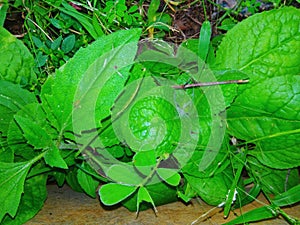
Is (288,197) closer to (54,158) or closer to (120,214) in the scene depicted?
(120,214)

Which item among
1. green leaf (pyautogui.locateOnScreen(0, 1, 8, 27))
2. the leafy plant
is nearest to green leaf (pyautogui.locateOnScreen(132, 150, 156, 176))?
the leafy plant

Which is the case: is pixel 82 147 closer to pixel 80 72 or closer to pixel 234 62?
pixel 80 72

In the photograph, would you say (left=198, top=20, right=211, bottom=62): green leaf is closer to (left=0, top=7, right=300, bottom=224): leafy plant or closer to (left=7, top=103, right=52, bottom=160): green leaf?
(left=0, top=7, right=300, bottom=224): leafy plant

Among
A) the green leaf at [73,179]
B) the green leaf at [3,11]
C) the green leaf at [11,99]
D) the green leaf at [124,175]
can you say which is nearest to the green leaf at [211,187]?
the green leaf at [124,175]

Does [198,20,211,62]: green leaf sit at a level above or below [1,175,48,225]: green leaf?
above

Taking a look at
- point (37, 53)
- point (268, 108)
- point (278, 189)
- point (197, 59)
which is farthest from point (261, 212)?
point (37, 53)

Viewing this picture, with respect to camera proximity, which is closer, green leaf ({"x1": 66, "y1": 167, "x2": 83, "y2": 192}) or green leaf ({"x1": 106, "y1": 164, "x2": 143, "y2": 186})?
green leaf ({"x1": 106, "y1": 164, "x2": 143, "y2": 186})

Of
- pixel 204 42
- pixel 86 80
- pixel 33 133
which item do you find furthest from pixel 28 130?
pixel 204 42
